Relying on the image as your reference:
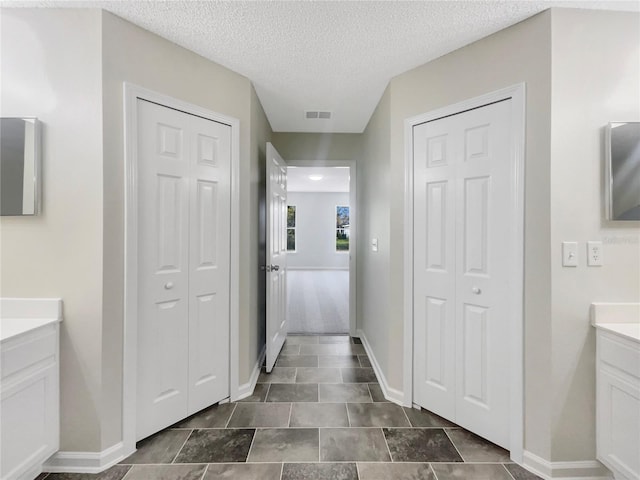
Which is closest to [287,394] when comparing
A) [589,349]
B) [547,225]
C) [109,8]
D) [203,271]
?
[203,271]

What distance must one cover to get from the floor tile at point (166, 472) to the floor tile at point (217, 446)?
0.05 m

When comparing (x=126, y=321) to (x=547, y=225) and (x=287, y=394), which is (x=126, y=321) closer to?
(x=287, y=394)

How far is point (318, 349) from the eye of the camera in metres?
3.20

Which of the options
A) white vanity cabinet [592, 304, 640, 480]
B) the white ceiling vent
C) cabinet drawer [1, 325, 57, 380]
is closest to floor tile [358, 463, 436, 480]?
white vanity cabinet [592, 304, 640, 480]

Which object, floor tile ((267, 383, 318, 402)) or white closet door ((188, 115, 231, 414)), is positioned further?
floor tile ((267, 383, 318, 402))

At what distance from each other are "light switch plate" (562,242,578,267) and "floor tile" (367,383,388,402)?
155 cm

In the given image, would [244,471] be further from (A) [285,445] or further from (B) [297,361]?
(B) [297,361]

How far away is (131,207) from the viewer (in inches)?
65.2

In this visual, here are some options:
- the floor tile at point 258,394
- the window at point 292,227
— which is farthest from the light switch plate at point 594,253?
the window at point 292,227

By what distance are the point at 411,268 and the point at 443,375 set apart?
763 millimetres

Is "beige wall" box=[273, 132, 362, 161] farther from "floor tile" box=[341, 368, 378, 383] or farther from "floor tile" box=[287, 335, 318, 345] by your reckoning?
"floor tile" box=[341, 368, 378, 383]

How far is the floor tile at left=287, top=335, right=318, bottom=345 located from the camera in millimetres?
3406

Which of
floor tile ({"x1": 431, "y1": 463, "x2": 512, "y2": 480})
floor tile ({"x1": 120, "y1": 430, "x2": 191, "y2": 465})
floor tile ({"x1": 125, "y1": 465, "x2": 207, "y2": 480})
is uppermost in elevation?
floor tile ({"x1": 120, "y1": 430, "x2": 191, "y2": 465})

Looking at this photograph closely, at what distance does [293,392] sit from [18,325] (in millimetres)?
1767
